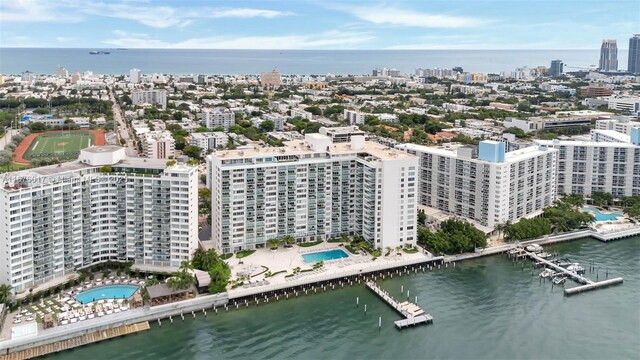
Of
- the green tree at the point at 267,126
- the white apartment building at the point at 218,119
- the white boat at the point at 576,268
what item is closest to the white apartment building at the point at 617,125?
the white boat at the point at 576,268

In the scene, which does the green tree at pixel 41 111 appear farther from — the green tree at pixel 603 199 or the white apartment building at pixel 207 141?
the green tree at pixel 603 199

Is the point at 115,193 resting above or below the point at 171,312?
above

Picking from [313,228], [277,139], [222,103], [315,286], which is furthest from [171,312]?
[222,103]

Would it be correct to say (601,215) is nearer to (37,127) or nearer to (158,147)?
(158,147)

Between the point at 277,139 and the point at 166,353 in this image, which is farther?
the point at 277,139

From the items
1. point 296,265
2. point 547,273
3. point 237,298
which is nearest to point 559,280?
point 547,273

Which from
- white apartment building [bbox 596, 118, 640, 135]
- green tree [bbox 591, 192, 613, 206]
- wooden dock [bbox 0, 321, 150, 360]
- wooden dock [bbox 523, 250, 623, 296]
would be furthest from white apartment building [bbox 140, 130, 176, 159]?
white apartment building [bbox 596, 118, 640, 135]

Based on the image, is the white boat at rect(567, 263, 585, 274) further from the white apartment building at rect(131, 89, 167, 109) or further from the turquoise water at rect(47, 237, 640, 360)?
the white apartment building at rect(131, 89, 167, 109)

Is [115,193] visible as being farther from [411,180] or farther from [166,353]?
[411,180]
